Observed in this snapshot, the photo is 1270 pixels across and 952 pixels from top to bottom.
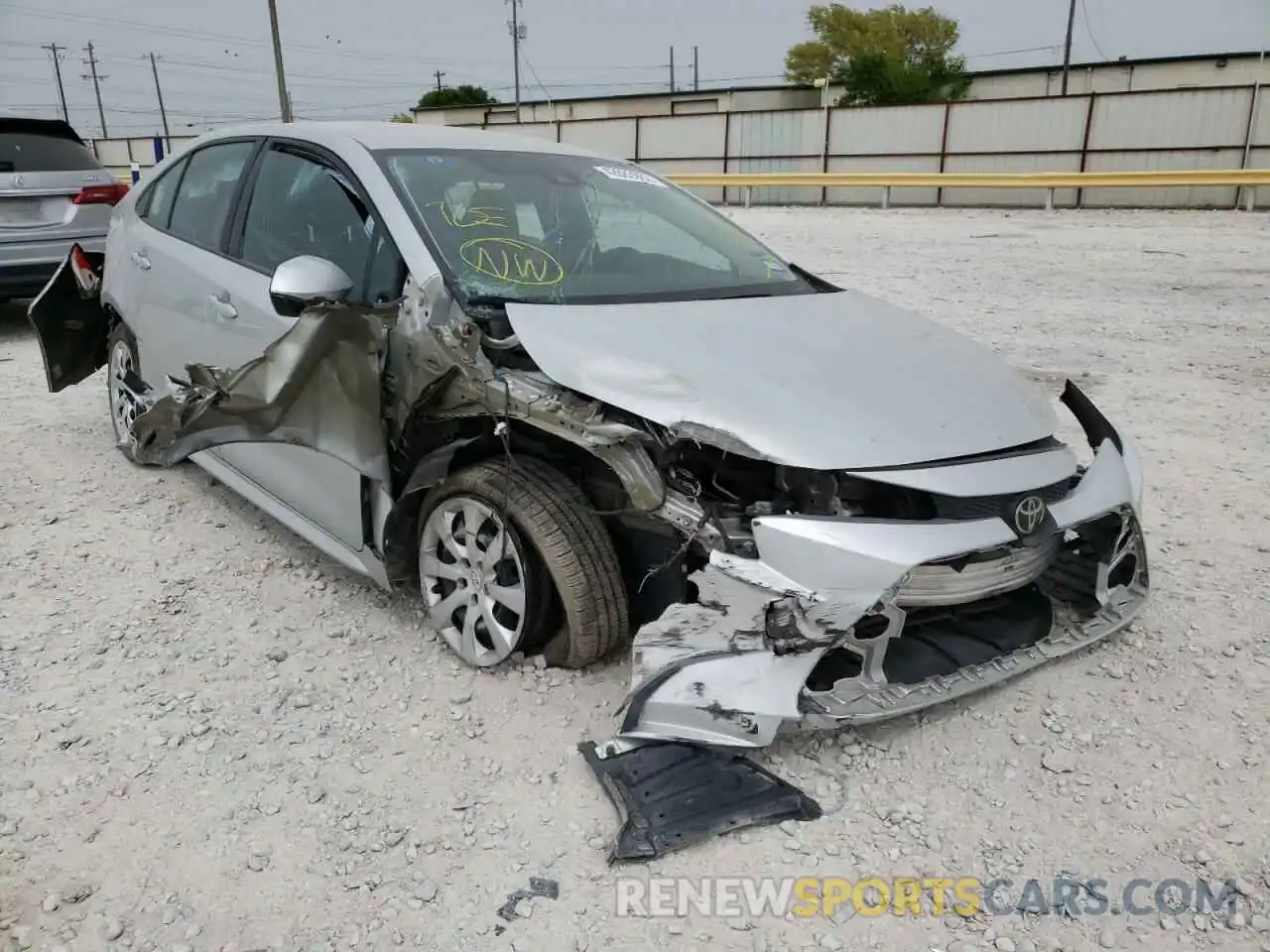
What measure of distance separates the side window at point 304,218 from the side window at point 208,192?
217 mm

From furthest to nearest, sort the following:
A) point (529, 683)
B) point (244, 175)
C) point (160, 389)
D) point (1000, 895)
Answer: point (160, 389) → point (244, 175) → point (529, 683) → point (1000, 895)

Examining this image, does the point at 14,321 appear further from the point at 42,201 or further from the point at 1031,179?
the point at 1031,179

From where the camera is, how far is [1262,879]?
89.4 inches

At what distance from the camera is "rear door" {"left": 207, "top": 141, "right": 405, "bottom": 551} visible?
3.23m

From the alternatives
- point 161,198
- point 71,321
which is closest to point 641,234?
point 161,198

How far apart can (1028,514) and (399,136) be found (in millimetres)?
2606

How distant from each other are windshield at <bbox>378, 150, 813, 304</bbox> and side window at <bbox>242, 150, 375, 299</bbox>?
20 centimetres

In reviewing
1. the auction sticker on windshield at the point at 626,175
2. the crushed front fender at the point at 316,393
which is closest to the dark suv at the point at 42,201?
the crushed front fender at the point at 316,393

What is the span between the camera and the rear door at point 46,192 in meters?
7.43

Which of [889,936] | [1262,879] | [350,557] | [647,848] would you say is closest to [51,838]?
[350,557]

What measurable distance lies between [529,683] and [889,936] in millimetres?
1289

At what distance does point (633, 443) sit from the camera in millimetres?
2545

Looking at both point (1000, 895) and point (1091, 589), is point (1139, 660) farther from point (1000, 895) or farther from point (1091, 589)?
point (1000, 895)

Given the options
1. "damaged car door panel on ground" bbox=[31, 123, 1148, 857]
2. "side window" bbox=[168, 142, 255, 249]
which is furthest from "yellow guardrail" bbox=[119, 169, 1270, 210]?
"side window" bbox=[168, 142, 255, 249]
